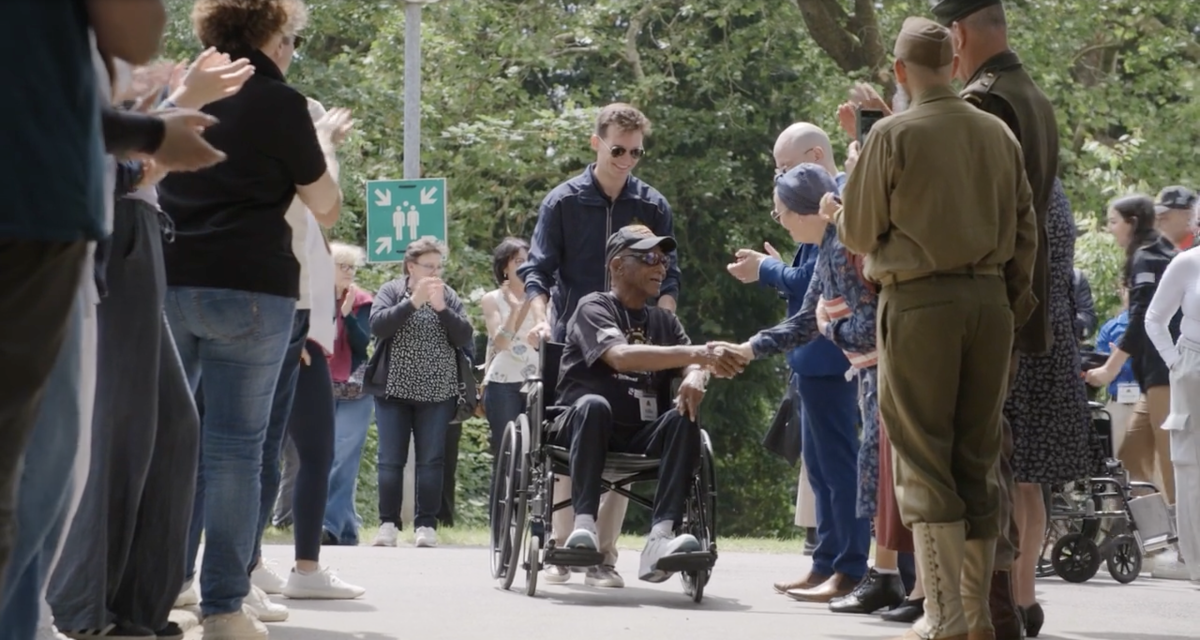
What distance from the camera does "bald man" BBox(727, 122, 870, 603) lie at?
8203 mm

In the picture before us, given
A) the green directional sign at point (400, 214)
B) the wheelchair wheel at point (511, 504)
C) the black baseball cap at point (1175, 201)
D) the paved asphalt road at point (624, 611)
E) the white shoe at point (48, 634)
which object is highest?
the green directional sign at point (400, 214)

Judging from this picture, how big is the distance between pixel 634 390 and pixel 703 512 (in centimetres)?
64

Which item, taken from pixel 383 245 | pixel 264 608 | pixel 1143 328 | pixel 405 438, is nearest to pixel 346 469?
pixel 405 438

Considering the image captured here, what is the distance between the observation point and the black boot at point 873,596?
7676 mm

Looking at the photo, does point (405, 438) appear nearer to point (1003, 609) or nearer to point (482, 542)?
point (482, 542)

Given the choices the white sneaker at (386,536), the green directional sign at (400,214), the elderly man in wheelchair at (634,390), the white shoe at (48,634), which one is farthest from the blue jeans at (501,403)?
the white shoe at (48,634)

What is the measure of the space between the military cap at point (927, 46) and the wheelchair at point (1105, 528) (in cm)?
482

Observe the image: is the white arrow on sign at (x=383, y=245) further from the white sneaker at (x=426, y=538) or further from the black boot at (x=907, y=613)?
the black boot at (x=907, y=613)

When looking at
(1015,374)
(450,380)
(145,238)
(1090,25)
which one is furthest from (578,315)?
(1090,25)

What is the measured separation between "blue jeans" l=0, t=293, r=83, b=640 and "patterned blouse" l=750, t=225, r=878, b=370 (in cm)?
384

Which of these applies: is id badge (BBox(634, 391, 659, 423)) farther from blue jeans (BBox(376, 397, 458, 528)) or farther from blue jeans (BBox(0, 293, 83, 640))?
blue jeans (BBox(376, 397, 458, 528))

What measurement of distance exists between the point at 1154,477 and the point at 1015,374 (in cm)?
557

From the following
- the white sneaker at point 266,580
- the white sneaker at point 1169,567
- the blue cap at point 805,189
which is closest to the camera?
the white sneaker at point 266,580

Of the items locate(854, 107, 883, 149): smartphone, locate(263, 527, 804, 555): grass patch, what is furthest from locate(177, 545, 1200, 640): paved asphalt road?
locate(263, 527, 804, 555): grass patch
